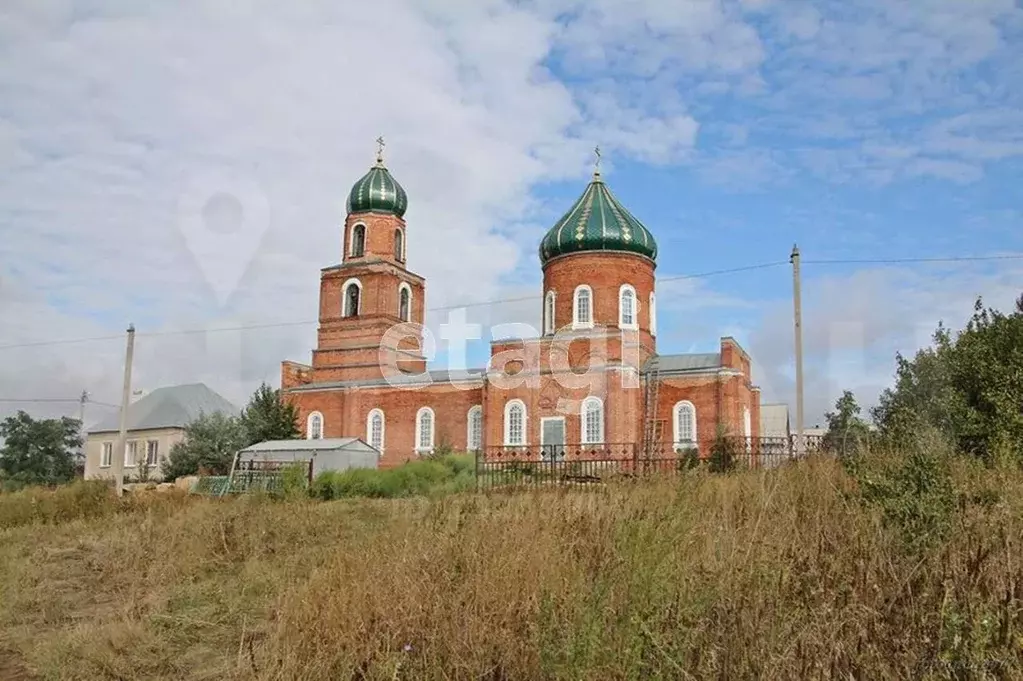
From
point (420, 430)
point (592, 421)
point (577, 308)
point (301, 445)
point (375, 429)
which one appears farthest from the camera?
point (375, 429)

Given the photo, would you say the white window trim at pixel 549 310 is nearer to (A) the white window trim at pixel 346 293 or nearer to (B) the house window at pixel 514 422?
(B) the house window at pixel 514 422

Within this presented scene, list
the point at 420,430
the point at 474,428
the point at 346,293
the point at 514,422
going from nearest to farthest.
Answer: the point at 514,422 → the point at 474,428 → the point at 420,430 → the point at 346,293

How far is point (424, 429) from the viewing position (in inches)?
1325

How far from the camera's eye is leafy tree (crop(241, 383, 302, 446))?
33594 millimetres

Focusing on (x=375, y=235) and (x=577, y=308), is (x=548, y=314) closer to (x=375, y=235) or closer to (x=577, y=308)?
(x=577, y=308)

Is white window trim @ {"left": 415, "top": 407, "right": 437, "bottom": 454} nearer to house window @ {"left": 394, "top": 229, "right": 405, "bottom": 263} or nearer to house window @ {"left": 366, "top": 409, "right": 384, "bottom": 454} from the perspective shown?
house window @ {"left": 366, "top": 409, "right": 384, "bottom": 454}

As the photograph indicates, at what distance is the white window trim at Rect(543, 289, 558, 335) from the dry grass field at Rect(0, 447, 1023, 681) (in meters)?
25.7

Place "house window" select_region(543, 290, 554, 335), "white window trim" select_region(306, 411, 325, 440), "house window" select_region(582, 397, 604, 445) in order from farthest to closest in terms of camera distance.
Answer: "white window trim" select_region(306, 411, 325, 440), "house window" select_region(543, 290, 554, 335), "house window" select_region(582, 397, 604, 445)

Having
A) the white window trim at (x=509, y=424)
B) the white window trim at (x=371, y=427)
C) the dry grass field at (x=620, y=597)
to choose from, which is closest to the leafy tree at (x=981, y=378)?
the dry grass field at (x=620, y=597)

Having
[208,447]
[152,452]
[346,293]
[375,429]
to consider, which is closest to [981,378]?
[375,429]

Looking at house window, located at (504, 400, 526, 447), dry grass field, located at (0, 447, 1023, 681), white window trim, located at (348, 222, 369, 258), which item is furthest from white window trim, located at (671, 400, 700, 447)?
dry grass field, located at (0, 447, 1023, 681)

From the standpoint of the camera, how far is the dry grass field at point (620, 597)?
10.3 feet

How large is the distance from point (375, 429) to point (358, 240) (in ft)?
27.9

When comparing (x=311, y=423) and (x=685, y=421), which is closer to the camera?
(x=685, y=421)
